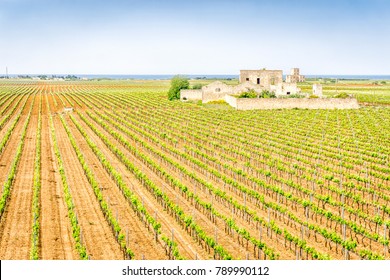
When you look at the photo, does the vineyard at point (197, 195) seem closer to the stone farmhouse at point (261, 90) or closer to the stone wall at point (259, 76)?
the stone farmhouse at point (261, 90)

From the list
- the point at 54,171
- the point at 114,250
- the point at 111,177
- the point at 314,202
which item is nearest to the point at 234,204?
the point at 314,202

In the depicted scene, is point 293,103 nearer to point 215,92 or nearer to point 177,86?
point 215,92

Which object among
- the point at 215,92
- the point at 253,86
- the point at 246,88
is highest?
the point at 253,86

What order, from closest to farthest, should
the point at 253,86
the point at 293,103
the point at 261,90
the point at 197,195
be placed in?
the point at 197,195 < the point at 293,103 < the point at 261,90 < the point at 253,86

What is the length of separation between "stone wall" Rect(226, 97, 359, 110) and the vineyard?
73.7ft

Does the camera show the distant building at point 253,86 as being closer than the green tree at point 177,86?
Yes

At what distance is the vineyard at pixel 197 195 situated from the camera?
1602 cm

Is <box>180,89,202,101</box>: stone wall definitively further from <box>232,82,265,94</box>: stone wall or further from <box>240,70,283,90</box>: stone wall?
<box>232,82,265,94</box>: stone wall

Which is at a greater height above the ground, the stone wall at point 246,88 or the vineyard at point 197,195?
the stone wall at point 246,88

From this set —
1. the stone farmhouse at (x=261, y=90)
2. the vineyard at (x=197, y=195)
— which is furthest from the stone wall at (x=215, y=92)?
the vineyard at (x=197, y=195)

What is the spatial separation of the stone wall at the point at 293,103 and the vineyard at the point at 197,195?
22.4 m

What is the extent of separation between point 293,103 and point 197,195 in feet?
149

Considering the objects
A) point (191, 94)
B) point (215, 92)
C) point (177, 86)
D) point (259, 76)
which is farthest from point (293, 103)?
point (177, 86)

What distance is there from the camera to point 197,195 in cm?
2169
